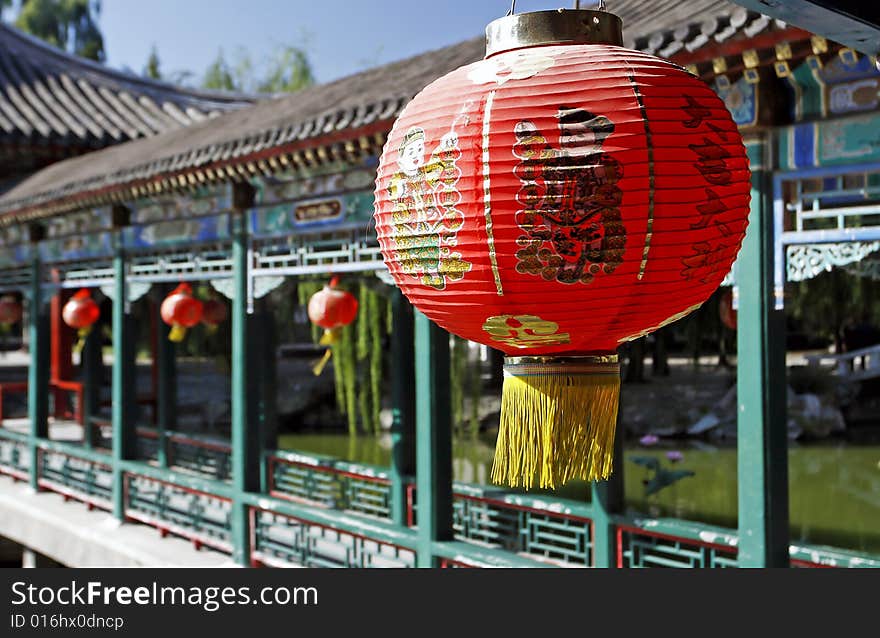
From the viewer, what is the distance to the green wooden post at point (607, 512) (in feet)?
19.0

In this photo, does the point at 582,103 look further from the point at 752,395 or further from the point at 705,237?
the point at 752,395

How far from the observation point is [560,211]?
67.5 inches

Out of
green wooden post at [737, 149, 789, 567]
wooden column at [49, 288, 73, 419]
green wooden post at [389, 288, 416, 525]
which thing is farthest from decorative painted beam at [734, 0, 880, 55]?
wooden column at [49, 288, 73, 419]

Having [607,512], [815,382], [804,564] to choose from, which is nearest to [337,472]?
[607,512]

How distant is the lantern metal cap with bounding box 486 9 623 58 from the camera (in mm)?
1931

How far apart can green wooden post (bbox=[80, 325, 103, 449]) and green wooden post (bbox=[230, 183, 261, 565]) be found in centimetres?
470

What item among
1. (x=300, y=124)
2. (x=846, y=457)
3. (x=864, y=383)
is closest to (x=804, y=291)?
(x=846, y=457)

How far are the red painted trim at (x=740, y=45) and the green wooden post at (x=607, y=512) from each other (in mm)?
2490

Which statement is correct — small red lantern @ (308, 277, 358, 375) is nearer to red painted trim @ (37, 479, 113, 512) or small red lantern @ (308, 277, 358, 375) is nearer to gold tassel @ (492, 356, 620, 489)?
red painted trim @ (37, 479, 113, 512)

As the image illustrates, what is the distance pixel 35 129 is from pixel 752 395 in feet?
38.3

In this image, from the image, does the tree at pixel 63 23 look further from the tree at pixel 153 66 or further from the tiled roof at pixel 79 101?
the tiled roof at pixel 79 101

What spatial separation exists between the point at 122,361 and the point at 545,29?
24.5 ft

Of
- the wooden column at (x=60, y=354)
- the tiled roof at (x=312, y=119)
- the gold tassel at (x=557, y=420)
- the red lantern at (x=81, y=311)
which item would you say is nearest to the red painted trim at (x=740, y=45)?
the tiled roof at (x=312, y=119)

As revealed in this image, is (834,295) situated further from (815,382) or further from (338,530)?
(338,530)
